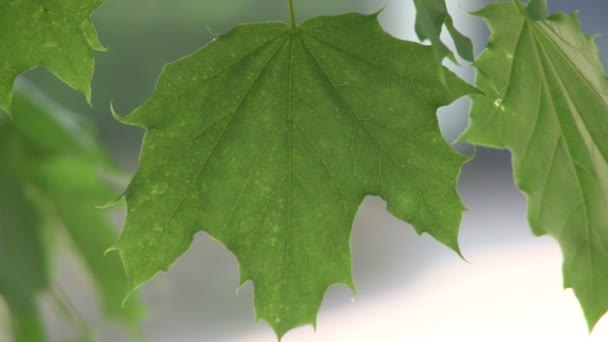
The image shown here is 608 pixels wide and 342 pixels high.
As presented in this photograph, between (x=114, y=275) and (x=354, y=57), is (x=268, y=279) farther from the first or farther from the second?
(x=114, y=275)

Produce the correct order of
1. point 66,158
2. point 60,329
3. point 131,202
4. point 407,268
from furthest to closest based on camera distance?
1. point 407,268
2. point 60,329
3. point 66,158
4. point 131,202

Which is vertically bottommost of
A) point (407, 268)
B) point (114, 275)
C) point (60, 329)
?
point (407, 268)

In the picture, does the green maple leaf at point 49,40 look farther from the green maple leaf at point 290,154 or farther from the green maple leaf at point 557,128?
the green maple leaf at point 557,128

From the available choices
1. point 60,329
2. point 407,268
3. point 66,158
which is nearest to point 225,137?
point 66,158

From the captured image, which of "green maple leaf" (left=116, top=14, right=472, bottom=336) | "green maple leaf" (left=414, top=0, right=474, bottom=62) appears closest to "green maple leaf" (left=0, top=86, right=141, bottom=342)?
"green maple leaf" (left=116, top=14, right=472, bottom=336)

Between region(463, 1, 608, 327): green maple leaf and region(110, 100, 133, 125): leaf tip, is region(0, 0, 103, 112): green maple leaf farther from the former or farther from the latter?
region(463, 1, 608, 327): green maple leaf

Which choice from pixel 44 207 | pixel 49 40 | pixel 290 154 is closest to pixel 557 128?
pixel 290 154

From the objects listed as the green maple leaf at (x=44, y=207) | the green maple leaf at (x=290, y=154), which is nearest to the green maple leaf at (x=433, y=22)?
the green maple leaf at (x=290, y=154)
